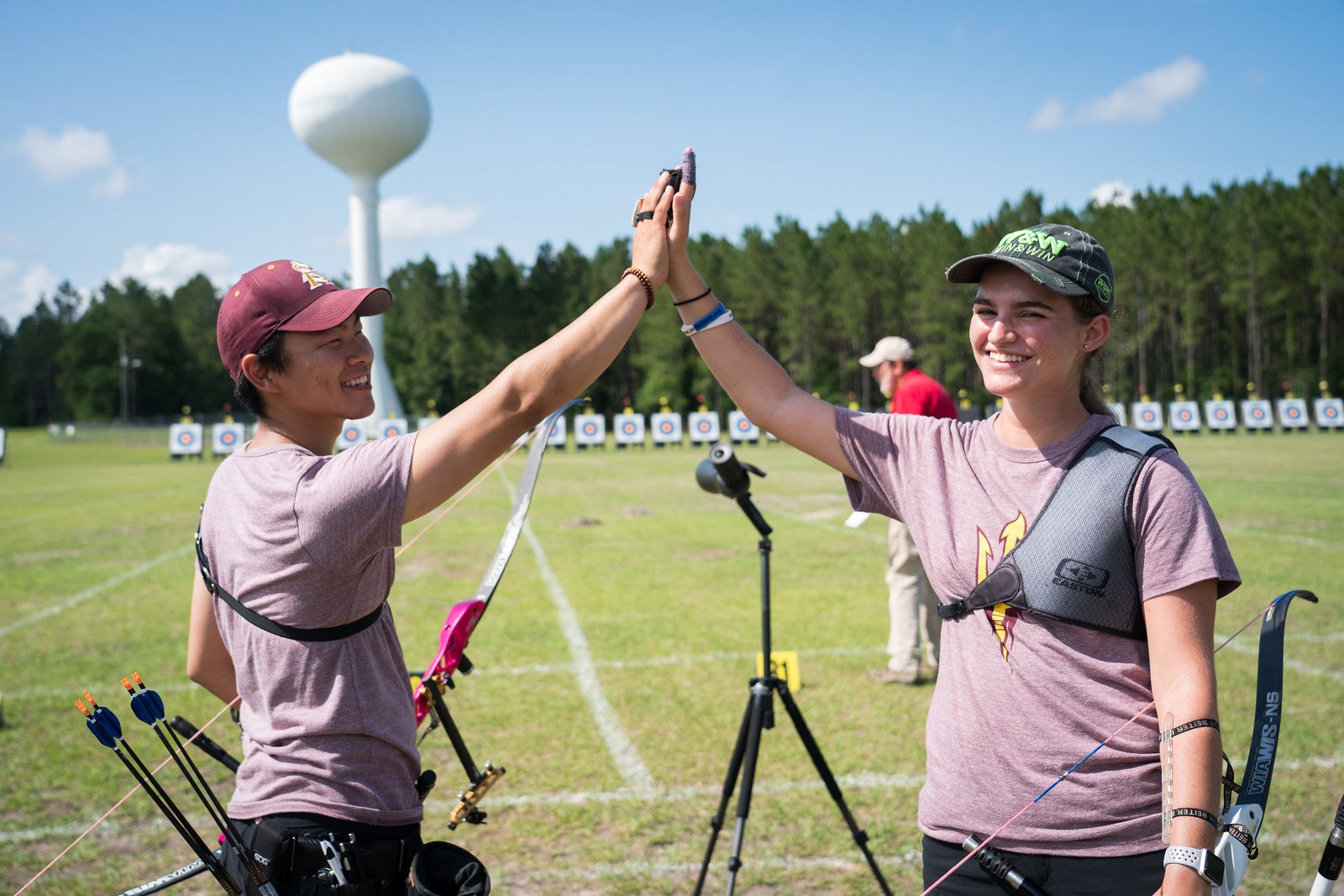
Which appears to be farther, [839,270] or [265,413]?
[839,270]

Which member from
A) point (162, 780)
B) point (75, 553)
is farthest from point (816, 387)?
point (162, 780)

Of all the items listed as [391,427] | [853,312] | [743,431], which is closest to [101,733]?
[743,431]

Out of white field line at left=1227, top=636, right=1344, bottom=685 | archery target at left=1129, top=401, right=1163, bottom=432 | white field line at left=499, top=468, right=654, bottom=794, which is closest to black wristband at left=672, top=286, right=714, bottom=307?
white field line at left=499, top=468, right=654, bottom=794

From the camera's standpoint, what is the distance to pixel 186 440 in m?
34.8

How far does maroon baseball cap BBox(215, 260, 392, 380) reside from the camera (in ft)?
5.78

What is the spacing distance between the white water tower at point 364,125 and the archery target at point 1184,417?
111 feet

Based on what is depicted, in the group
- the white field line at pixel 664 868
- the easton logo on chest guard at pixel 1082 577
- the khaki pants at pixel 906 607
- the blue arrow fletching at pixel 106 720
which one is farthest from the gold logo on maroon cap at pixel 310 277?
the khaki pants at pixel 906 607

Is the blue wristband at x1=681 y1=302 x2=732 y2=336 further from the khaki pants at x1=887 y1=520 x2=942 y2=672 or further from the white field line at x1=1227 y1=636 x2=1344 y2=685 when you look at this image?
the white field line at x1=1227 y1=636 x2=1344 y2=685

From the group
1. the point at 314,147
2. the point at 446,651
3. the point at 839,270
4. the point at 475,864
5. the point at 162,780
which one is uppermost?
the point at 314,147

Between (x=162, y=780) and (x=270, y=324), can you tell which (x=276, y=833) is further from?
(x=162, y=780)

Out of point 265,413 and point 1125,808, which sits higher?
point 265,413

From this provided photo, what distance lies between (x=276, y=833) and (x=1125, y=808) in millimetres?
1525

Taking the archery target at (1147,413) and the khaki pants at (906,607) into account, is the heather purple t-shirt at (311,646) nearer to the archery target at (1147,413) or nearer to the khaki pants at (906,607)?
the khaki pants at (906,607)

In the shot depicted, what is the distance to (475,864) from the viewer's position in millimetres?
1782
